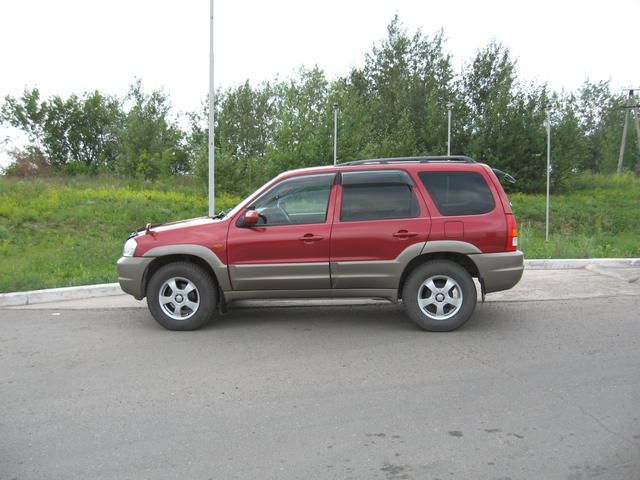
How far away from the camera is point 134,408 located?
15.8ft

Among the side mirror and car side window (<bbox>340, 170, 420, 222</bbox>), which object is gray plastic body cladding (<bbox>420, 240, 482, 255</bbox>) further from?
the side mirror

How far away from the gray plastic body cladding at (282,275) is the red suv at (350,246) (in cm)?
1

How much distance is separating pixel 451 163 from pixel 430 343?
2134 millimetres

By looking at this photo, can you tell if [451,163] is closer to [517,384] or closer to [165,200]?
[517,384]

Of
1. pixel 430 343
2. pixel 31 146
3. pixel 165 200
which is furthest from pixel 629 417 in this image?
pixel 31 146

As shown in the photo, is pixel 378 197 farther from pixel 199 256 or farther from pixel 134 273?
pixel 134 273

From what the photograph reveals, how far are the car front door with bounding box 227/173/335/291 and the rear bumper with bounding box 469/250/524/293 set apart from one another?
170 cm

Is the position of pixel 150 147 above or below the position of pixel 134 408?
above

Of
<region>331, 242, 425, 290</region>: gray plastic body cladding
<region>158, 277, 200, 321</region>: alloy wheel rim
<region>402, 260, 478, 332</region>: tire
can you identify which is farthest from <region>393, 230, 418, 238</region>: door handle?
<region>158, 277, 200, 321</region>: alloy wheel rim

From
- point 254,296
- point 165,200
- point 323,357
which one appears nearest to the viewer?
point 323,357

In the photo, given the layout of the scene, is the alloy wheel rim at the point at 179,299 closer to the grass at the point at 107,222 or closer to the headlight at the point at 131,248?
the headlight at the point at 131,248

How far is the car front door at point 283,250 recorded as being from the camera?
7199 millimetres

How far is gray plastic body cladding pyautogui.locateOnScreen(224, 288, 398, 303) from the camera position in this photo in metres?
7.20

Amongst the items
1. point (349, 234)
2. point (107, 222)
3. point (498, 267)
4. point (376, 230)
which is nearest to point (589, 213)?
point (107, 222)
